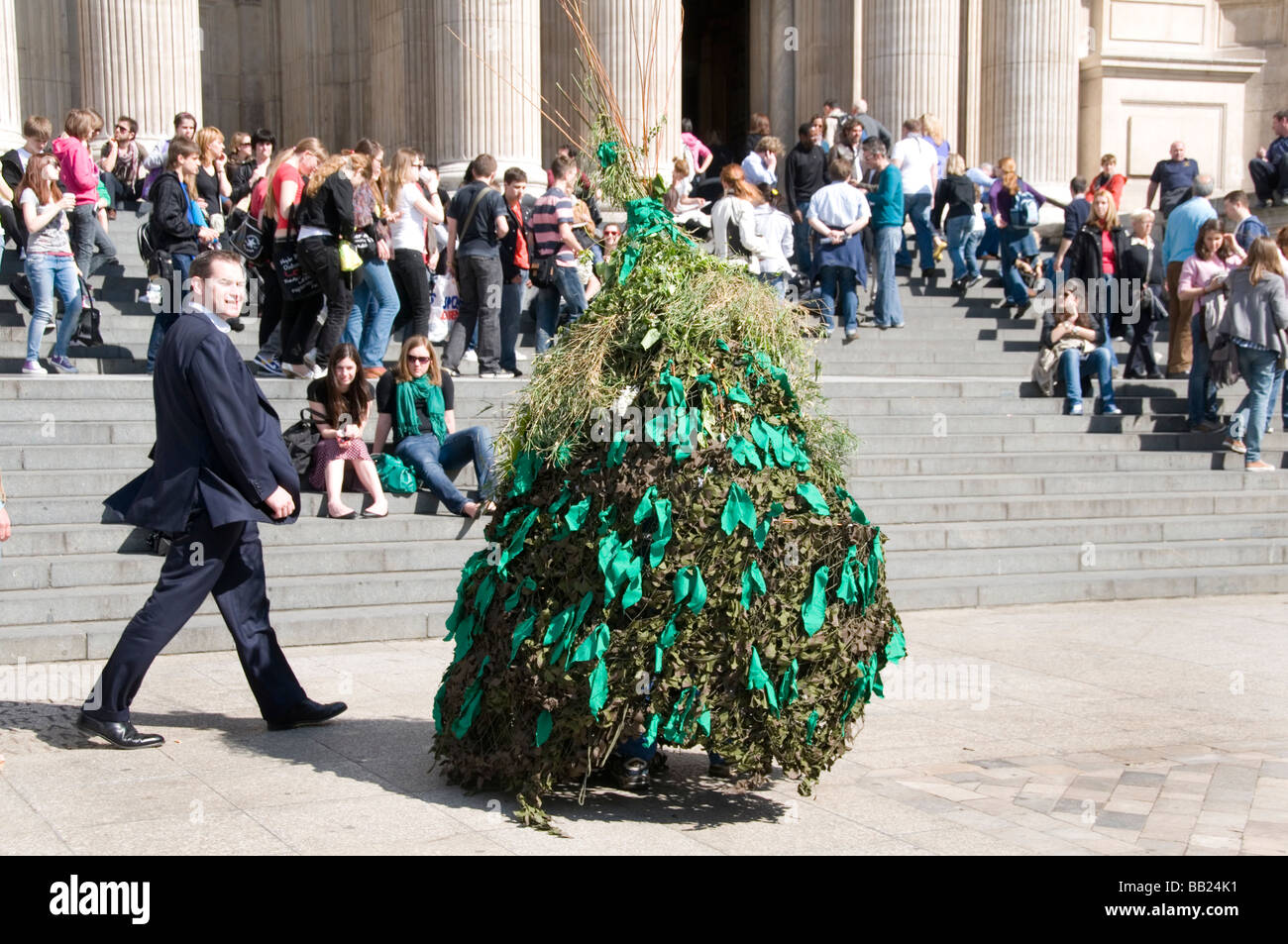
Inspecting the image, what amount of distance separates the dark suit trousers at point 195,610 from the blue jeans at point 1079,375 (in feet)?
29.2

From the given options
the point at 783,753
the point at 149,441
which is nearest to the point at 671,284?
the point at 783,753

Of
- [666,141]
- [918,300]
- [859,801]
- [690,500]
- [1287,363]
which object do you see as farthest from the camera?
[666,141]

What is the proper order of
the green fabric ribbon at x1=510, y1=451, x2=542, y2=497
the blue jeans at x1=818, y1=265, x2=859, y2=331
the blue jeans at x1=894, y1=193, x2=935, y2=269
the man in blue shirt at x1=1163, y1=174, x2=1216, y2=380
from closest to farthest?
1. the green fabric ribbon at x1=510, y1=451, x2=542, y2=497
2. the man in blue shirt at x1=1163, y1=174, x2=1216, y2=380
3. the blue jeans at x1=818, y1=265, x2=859, y2=331
4. the blue jeans at x1=894, y1=193, x2=935, y2=269

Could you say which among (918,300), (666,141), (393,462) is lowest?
(393,462)

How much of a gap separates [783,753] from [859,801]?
0.63 m

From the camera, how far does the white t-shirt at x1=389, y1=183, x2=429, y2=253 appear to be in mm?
12586

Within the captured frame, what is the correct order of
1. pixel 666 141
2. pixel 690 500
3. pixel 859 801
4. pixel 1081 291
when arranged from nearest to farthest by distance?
pixel 690 500, pixel 859 801, pixel 1081 291, pixel 666 141

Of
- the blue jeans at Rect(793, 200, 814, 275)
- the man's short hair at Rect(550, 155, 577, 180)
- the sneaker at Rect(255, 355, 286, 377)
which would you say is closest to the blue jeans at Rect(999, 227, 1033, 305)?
the blue jeans at Rect(793, 200, 814, 275)

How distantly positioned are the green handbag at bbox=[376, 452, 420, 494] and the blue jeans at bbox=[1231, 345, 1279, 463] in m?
7.10

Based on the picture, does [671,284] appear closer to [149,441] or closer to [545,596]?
[545,596]

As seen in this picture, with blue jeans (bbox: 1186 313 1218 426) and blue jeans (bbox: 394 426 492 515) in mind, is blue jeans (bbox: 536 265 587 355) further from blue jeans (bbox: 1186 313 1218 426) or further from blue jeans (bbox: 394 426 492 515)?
blue jeans (bbox: 1186 313 1218 426)

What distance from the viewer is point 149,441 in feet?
33.8

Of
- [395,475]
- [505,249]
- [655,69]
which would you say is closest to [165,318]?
[395,475]

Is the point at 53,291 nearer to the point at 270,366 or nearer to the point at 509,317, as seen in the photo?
the point at 270,366
